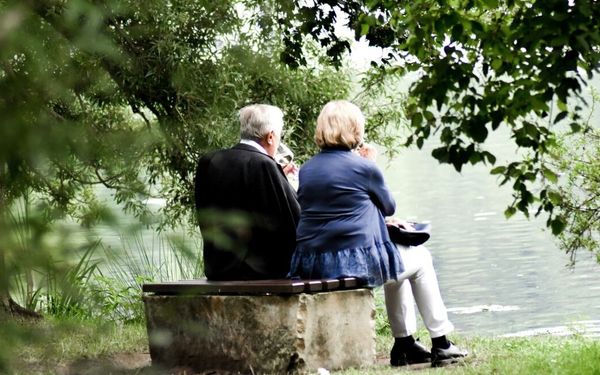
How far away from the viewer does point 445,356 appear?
6031 mm

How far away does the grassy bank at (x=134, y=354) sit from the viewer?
45.8 inches

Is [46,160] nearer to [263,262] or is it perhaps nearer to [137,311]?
[263,262]

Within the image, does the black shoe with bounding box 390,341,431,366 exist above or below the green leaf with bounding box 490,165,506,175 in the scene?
below

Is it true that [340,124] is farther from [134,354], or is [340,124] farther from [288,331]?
[134,354]

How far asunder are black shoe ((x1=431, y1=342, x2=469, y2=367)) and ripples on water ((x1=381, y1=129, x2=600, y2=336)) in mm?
4876

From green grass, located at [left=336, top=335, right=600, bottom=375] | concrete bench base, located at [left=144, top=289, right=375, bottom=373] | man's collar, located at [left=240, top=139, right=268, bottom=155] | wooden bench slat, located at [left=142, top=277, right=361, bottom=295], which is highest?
man's collar, located at [left=240, top=139, right=268, bottom=155]

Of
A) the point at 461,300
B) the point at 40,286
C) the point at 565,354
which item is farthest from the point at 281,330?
the point at 461,300

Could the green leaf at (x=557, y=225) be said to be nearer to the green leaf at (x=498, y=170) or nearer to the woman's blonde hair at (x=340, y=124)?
the green leaf at (x=498, y=170)

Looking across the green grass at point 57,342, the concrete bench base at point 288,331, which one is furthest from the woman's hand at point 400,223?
the green grass at point 57,342

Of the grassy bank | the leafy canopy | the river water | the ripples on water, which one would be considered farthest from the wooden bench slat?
the ripples on water

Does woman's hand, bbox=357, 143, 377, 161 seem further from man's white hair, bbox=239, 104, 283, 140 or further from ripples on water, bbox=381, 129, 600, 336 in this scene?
ripples on water, bbox=381, 129, 600, 336

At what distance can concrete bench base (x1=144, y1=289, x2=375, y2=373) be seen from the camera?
18.7 ft

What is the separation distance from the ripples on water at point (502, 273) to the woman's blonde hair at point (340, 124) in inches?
194

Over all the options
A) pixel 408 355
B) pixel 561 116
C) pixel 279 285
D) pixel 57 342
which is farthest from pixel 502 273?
pixel 57 342
